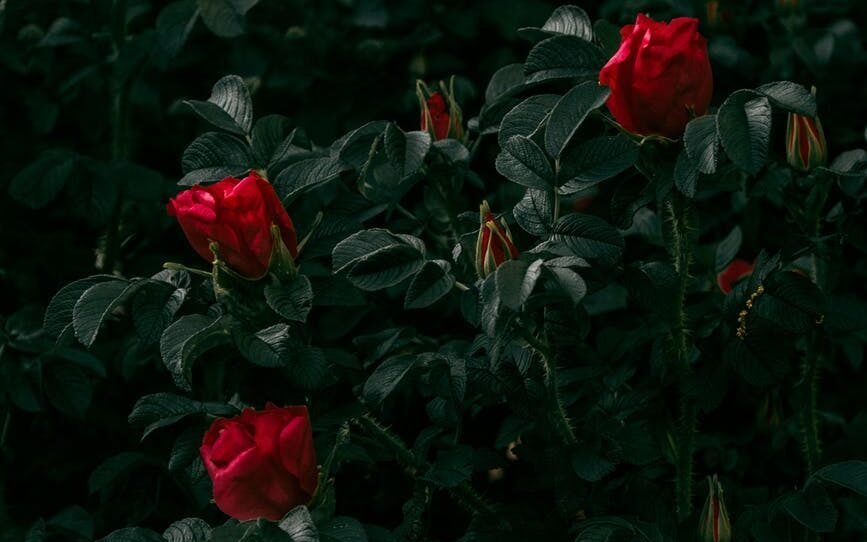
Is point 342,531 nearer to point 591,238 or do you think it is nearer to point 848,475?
point 591,238

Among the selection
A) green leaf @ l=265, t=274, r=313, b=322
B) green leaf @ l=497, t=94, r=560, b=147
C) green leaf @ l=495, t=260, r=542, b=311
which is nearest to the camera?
green leaf @ l=495, t=260, r=542, b=311

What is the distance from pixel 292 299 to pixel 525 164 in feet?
0.79

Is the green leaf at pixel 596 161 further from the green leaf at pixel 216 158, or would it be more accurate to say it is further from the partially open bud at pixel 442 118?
the green leaf at pixel 216 158

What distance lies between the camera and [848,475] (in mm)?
1247

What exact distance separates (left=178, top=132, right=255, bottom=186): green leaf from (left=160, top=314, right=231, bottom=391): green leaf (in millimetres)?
224

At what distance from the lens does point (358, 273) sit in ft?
4.08

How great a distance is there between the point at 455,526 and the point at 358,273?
600mm

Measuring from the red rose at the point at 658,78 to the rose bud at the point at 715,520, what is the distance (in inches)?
13.2

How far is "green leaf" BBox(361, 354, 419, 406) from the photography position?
1262 mm

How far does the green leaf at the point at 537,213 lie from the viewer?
1.24 meters

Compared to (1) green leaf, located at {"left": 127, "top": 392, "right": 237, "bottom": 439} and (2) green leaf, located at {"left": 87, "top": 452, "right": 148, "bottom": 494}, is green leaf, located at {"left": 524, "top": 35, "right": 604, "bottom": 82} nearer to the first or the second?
(1) green leaf, located at {"left": 127, "top": 392, "right": 237, "bottom": 439}

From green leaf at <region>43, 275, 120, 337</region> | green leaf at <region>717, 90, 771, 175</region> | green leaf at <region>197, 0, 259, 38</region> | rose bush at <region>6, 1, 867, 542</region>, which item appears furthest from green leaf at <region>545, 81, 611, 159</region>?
green leaf at <region>197, 0, 259, 38</region>

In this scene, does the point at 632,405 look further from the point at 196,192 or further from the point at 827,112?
the point at 827,112

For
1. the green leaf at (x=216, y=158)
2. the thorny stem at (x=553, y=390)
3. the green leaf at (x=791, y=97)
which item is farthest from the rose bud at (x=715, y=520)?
the green leaf at (x=216, y=158)
